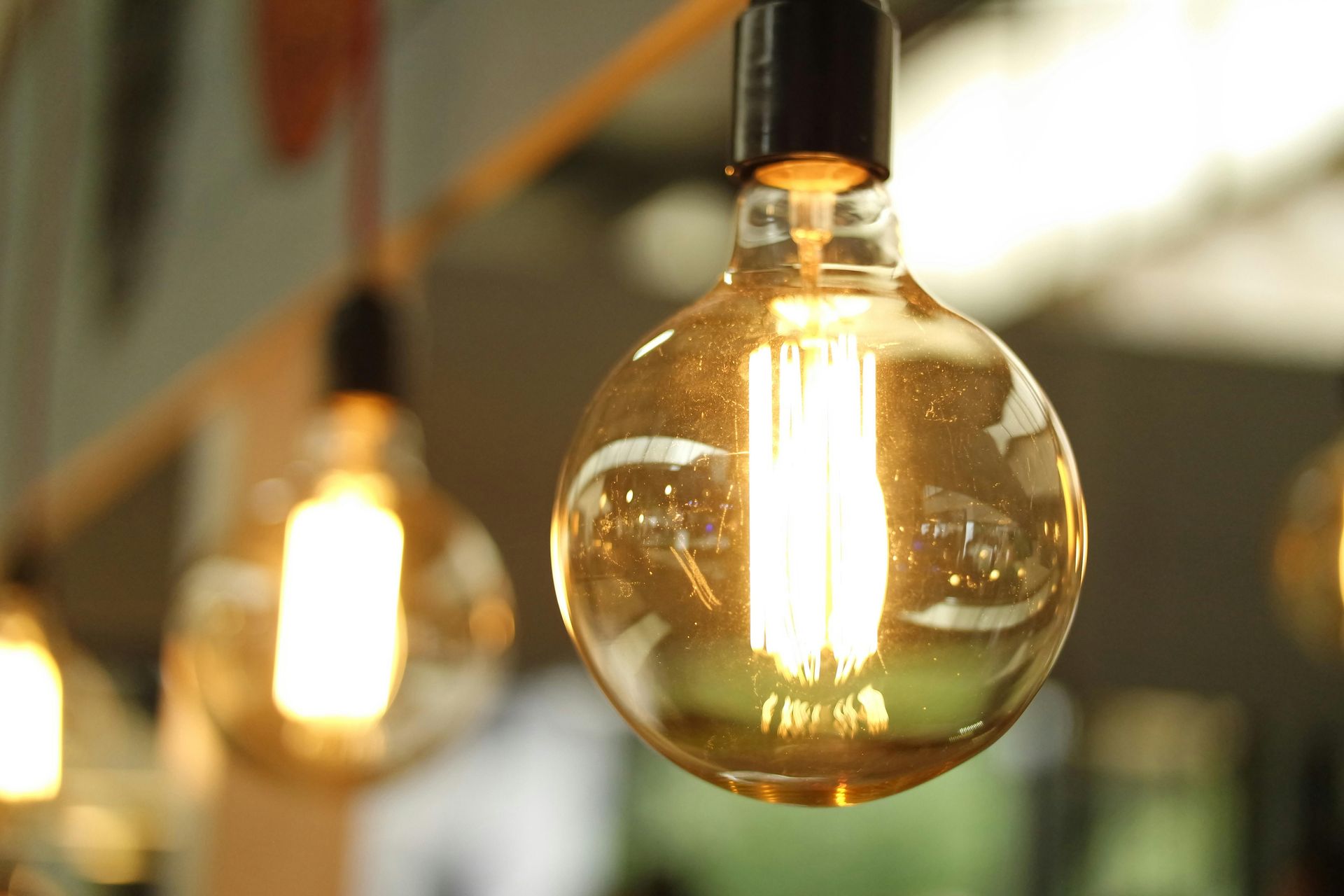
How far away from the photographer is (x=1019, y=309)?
3809mm

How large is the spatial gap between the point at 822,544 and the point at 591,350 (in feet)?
10.9

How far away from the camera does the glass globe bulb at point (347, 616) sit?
0.91 meters

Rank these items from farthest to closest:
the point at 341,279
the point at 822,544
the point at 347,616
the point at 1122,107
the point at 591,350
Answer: the point at 591,350 < the point at 1122,107 < the point at 341,279 < the point at 347,616 < the point at 822,544

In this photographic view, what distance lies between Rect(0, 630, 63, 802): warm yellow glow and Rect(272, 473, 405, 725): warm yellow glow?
30.0 inches

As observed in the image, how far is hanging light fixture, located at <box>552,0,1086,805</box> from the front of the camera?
0.34 meters

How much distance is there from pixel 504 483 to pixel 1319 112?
1924 millimetres

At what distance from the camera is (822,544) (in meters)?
0.35

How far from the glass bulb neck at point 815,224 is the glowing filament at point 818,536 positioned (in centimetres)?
5

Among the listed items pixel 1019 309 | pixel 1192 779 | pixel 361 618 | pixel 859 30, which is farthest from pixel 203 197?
pixel 1192 779

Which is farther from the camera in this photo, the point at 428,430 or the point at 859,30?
the point at 428,430

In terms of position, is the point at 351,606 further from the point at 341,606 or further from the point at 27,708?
the point at 27,708

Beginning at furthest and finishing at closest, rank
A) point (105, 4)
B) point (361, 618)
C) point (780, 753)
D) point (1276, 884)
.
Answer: point (1276, 884)
point (105, 4)
point (361, 618)
point (780, 753)

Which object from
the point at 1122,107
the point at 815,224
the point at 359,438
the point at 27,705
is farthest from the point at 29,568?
the point at 1122,107

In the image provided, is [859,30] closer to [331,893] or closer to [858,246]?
[858,246]
